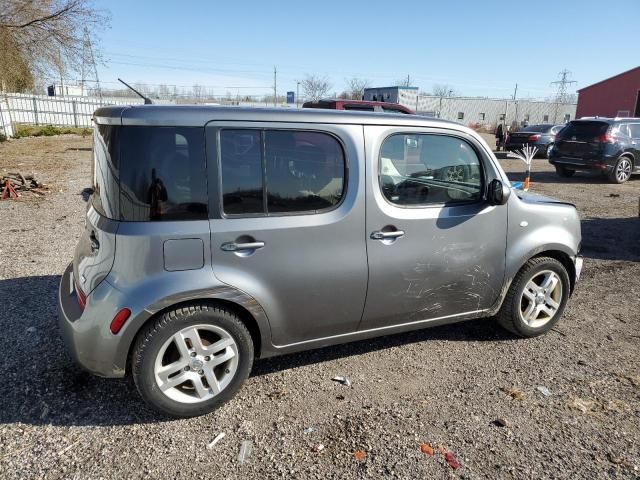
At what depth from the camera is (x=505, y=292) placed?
3.92 metres

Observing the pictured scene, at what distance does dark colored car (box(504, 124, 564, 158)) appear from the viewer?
20.8 meters

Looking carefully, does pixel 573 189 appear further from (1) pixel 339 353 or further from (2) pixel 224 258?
(2) pixel 224 258

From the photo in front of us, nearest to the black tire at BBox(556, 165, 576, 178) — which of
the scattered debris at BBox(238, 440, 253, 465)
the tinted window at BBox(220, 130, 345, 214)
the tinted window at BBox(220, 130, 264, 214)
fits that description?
the tinted window at BBox(220, 130, 345, 214)

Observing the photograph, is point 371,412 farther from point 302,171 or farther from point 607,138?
point 607,138

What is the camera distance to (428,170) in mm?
3521

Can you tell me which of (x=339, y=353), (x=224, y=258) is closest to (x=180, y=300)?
(x=224, y=258)

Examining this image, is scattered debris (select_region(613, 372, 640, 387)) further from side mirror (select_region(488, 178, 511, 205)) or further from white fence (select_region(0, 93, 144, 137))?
white fence (select_region(0, 93, 144, 137))

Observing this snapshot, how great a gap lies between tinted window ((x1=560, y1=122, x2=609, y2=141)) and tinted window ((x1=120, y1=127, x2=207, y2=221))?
13.9 m

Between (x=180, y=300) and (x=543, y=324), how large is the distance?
3083 millimetres

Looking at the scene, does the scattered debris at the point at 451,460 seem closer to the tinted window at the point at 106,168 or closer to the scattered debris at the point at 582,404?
the scattered debris at the point at 582,404

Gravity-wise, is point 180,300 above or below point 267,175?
below

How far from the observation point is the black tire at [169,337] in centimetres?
278

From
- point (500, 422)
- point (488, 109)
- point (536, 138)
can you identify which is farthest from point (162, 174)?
point (488, 109)

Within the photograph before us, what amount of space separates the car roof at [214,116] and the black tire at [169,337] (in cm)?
108
